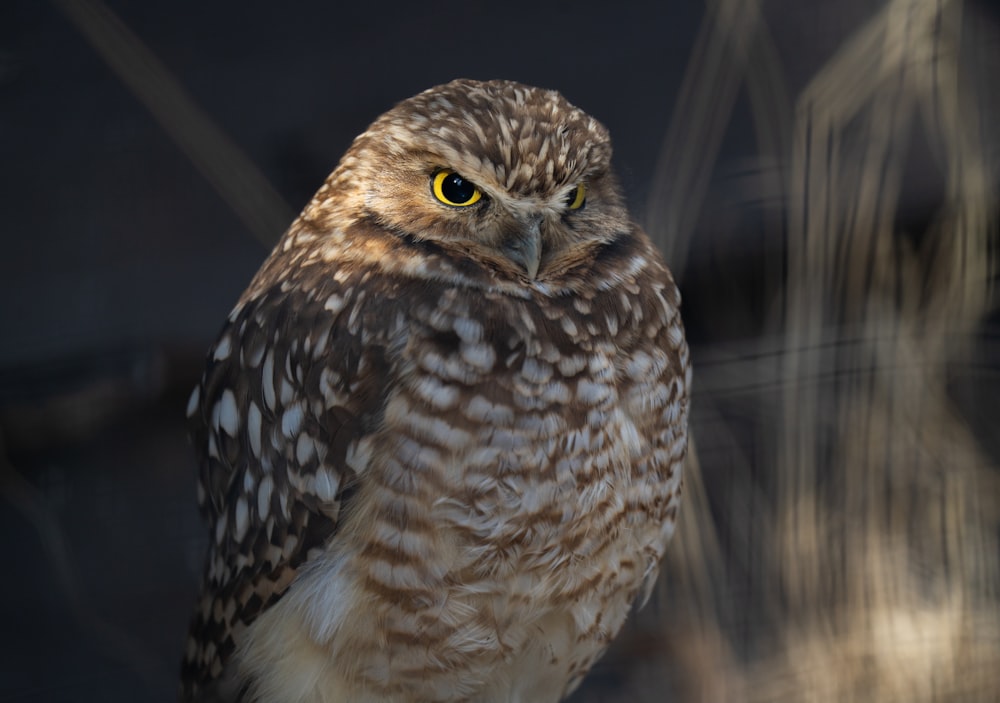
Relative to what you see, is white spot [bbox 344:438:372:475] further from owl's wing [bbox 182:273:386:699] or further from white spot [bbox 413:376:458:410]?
white spot [bbox 413:376:458:410]

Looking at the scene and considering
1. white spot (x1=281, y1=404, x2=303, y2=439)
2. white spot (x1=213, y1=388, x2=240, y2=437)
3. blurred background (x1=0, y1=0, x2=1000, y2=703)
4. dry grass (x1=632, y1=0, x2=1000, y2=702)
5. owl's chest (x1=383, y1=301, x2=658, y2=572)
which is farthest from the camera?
dry grass (x1=632, y1=0, x2=1000, y2=702)

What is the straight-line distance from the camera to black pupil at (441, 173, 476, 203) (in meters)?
1.47

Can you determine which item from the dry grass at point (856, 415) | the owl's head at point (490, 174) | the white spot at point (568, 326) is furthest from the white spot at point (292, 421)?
the dry grass at point (856, 415)

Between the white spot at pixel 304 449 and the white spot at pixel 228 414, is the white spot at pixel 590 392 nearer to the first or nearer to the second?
the white spot at pixel 304 449

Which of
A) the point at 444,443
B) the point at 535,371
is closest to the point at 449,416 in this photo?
the point at 444,443

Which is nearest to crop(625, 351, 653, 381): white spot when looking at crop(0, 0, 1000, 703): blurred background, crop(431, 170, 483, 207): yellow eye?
crop(431, 170, 483, 207): yellow eye

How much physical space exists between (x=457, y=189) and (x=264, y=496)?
23.1 inches

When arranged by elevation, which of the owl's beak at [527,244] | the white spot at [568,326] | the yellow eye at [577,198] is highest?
the yellow eye at [577,198]

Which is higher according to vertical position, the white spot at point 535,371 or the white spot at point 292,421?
the white spot at point 535,371

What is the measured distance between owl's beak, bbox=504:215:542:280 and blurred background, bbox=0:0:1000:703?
981mm

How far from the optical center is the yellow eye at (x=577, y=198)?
5.04 ft

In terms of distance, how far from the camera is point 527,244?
57.3 inches

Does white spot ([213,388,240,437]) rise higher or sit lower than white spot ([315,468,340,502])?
higher

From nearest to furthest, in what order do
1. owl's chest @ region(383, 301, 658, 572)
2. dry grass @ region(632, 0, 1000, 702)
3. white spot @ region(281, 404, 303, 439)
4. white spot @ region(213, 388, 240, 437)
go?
owl's chest @ region(383, 301, 658, 572) → white spot @ region(281, 404, 303, 439) → white spot @ region(213, 388, 240, 437) → dry grass @ region(632, 0, 1000, 702)
